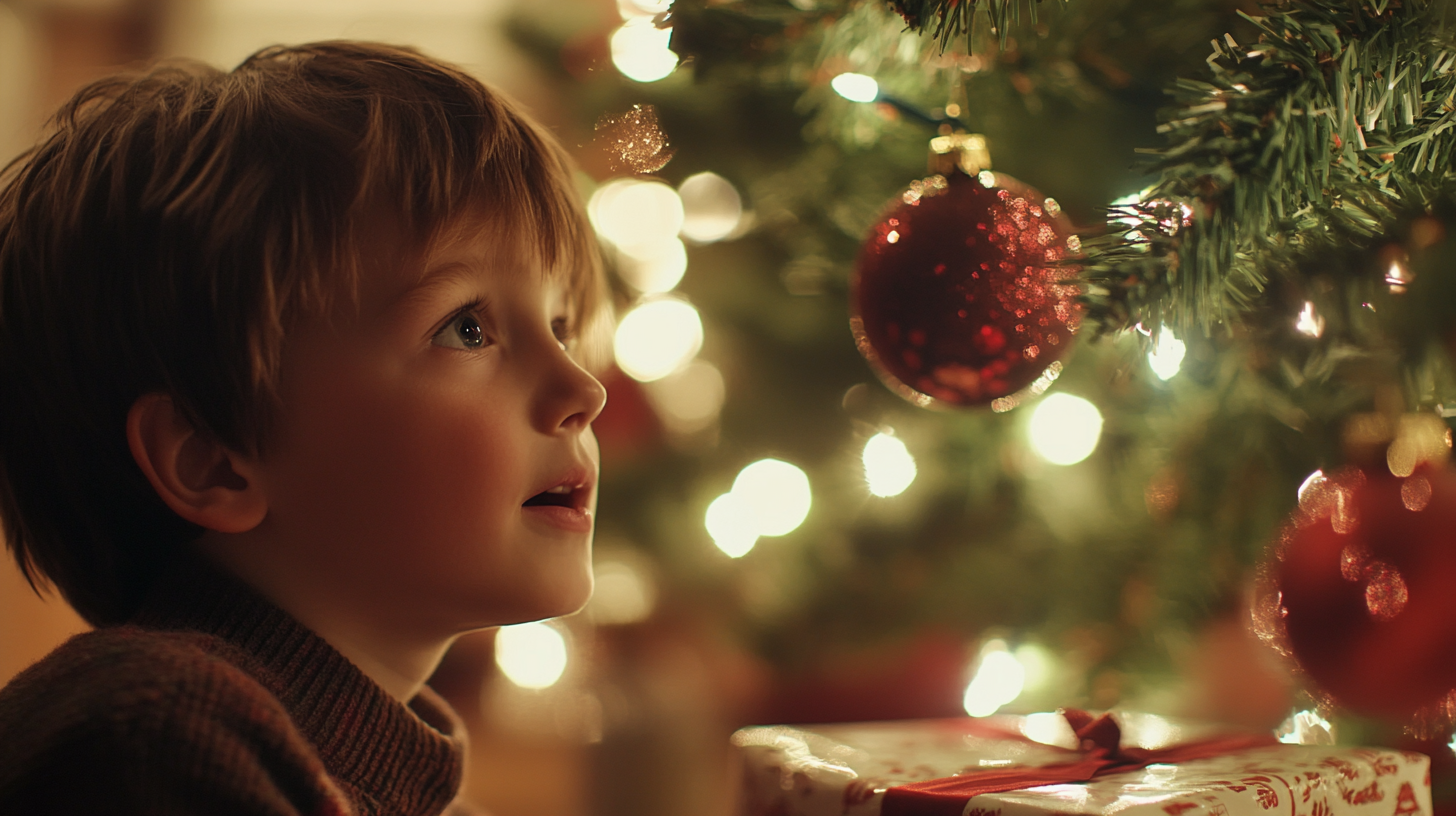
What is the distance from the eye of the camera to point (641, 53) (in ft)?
3.76

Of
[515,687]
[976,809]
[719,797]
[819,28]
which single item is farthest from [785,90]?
[515,687]

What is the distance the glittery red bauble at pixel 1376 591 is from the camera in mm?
601

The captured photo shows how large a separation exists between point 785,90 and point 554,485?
1.99ft

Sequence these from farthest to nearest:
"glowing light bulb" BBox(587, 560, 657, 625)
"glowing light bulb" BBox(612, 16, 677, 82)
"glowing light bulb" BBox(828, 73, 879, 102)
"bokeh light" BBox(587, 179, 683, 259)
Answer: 1. "glowing light bulb" BBox(587, 560, 657, 625)
2. "bokeh light" BBox(587, 179, 683, 259)
3. "glowing light bulb" BBox(612, 16, 677, 82)
4. "glowing light bulb" BBox(828, 73, 879, 102)

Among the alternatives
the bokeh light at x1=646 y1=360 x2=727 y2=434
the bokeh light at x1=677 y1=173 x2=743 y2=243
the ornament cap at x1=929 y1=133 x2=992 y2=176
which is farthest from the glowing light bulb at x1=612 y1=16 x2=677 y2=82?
the ornament cap at x1=929 y1=133 x2=992 y2=176

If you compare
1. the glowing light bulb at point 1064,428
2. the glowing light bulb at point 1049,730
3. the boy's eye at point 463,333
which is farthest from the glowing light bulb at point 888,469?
the boy's eye at point 463,333

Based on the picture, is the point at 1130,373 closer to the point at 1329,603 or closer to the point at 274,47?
the point at 1329,603

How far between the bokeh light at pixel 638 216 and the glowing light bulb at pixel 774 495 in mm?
330

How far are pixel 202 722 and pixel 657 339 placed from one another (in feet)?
3.06

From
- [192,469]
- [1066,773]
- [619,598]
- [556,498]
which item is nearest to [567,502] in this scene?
[556,498]

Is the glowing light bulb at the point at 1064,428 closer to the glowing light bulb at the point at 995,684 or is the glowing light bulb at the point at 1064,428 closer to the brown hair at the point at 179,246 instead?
the glowing light bulb at the point at 995,684

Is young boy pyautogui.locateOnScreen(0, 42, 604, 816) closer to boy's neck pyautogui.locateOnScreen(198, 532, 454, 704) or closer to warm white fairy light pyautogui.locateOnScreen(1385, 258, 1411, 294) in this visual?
boy's neck pyautogui.locateOnScreen(198, 532, 454, 704)

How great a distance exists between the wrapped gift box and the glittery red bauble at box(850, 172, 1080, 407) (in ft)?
0.77

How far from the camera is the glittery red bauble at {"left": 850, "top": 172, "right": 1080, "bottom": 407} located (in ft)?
2.14
